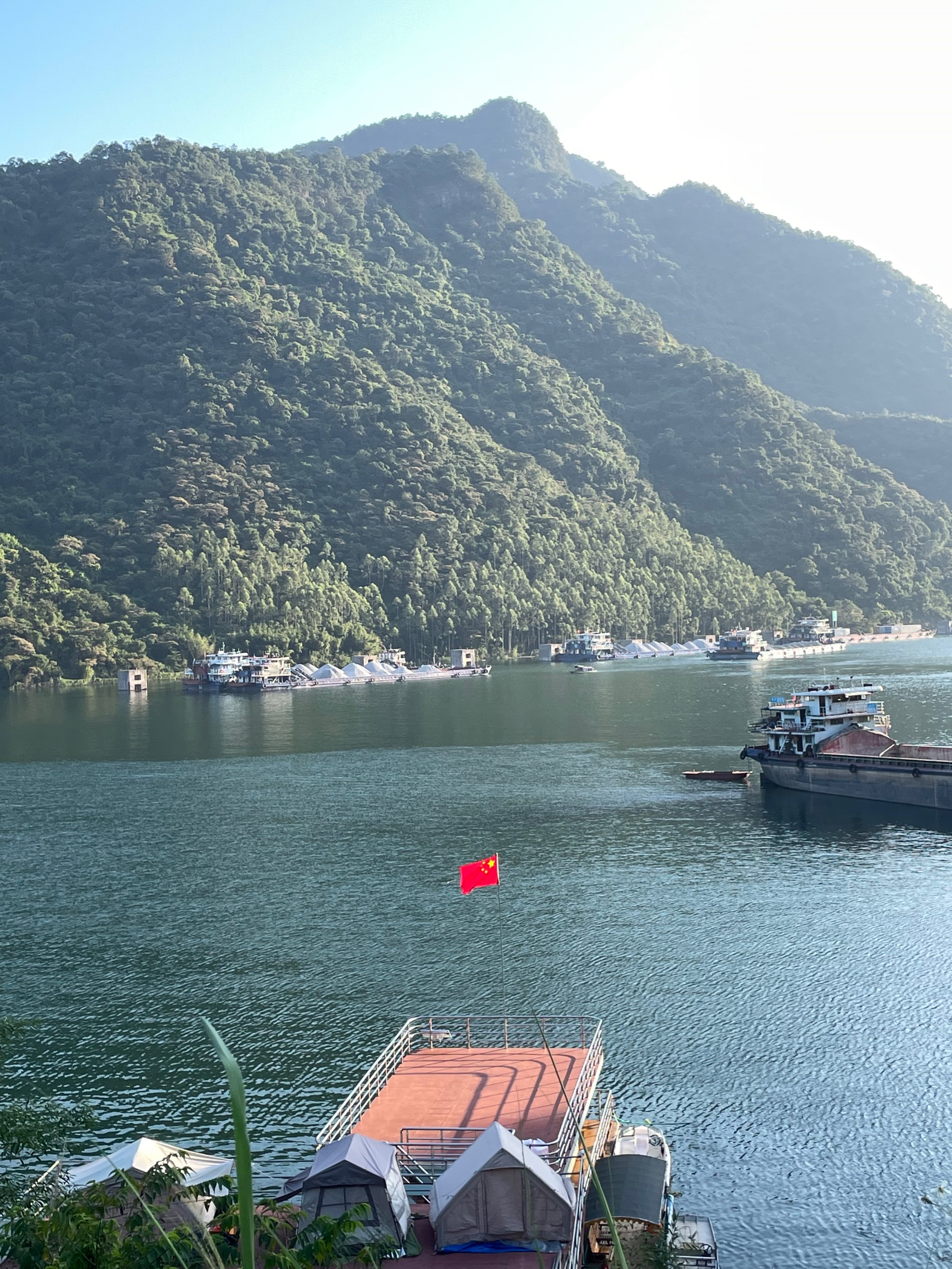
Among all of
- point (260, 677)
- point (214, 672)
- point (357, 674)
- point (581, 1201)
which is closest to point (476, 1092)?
point (581, 1201)

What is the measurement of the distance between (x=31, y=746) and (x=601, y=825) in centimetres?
6389

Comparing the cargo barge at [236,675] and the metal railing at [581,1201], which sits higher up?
the cargo barge at [236,675]

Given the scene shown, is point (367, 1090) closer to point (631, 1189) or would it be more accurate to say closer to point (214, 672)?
point (631, 1189)

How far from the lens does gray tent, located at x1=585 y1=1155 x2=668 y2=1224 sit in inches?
854

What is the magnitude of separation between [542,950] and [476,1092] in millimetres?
15502

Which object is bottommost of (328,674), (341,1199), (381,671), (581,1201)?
(341,1199)

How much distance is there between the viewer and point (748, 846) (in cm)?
5809

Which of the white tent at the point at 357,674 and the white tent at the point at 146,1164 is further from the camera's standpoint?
the white tent at the point at 357,674

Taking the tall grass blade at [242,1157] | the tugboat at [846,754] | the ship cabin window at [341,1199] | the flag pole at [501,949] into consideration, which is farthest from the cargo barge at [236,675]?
the tall grass blade at [242,1157]

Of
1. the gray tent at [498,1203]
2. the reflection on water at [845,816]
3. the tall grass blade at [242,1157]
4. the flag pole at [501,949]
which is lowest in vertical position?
the flag pole at [501,949]

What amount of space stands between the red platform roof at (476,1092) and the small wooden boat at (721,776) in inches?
1980

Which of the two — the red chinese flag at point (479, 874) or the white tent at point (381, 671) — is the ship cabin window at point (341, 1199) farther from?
the white tent at point (381, 671)

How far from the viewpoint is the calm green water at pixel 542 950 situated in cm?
2723

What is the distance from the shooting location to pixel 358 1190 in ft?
66.4
